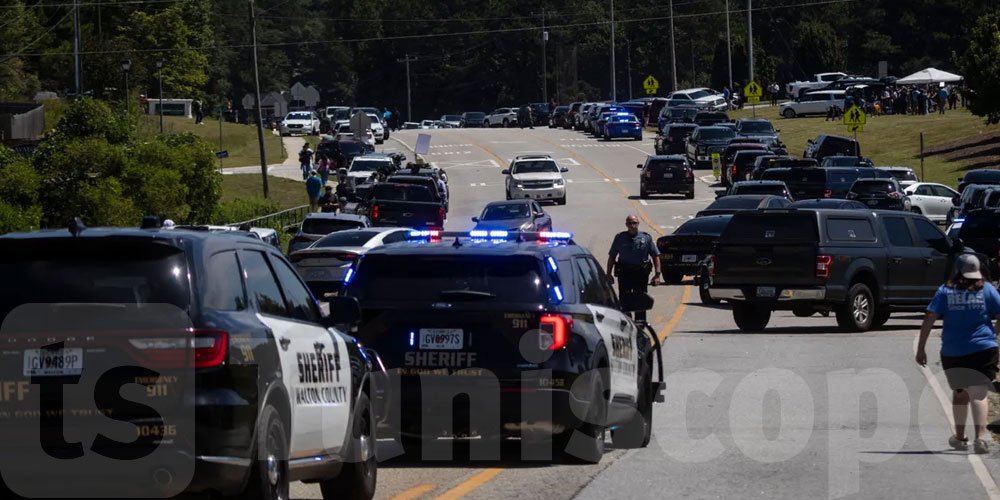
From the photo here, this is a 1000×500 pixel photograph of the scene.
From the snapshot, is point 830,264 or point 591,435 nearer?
point 591,435

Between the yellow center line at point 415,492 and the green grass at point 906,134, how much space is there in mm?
54194

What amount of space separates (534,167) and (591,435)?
154ft

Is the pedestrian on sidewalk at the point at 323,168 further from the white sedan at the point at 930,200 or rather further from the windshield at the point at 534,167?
the white sedan at the point at 930,200

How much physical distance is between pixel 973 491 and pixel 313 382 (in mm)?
4596

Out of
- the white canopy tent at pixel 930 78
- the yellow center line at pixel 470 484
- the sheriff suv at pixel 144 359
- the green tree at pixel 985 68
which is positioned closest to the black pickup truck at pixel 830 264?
the yellow center line at pixel 470 484

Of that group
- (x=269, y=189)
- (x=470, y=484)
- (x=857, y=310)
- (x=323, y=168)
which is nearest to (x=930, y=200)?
(x=323, y=168)

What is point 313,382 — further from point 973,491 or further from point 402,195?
point 402,195

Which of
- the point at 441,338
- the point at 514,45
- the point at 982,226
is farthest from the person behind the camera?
the point at 514,45

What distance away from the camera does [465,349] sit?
37.4 ft

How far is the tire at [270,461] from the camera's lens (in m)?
7.92

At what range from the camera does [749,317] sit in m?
24.5

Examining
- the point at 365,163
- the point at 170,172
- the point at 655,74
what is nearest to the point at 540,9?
the point at 655,74

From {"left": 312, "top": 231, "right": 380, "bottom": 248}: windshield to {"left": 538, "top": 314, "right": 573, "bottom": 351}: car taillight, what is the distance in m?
19.8

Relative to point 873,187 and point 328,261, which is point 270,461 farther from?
point 873,187
